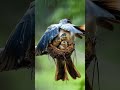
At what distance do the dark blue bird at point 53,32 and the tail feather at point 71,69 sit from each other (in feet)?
0.27

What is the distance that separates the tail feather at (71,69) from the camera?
0.77m

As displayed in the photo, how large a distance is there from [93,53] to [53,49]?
139mm

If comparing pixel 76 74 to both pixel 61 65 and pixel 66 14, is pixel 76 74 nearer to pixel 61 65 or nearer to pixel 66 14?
pixel 61 65

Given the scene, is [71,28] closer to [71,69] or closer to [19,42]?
[71,69]

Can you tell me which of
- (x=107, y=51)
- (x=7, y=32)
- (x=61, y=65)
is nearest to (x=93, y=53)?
(x=61, y=65)

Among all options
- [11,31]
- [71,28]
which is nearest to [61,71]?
[71,28]

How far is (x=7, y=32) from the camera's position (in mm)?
1088

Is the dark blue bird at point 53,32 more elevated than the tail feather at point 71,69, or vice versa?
the dark blue bird at point 53,32

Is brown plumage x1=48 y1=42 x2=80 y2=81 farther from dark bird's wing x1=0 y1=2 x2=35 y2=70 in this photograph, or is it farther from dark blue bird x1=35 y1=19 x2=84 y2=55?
dark bird's wing x1=0 y1=2 x2=35 y2=70

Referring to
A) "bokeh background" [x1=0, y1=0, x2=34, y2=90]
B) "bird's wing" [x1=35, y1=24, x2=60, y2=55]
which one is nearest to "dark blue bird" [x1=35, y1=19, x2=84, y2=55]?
"bird's wing" [x1=35, y1=24, x2=60, y2=55]

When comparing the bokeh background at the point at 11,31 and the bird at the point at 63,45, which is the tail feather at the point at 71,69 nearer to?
the bird at the point at 63,45

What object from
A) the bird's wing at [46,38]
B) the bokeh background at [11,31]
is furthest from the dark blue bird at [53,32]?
the bokeh background at [11,31]

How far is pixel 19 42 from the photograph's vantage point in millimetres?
956

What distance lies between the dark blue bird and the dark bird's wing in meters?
0.09
